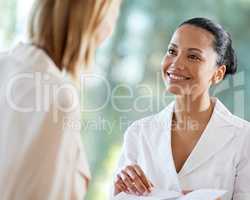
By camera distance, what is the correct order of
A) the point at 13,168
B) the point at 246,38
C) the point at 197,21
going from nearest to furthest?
the point at 13,168, the point at 197,21, the point at 246,38

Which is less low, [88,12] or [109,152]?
[88,12]

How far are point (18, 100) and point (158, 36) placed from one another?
145cm

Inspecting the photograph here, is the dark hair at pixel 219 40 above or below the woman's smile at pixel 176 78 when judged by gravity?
above

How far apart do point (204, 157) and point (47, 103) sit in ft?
3.22

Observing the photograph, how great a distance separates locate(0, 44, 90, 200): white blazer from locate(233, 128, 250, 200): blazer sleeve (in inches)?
36.1

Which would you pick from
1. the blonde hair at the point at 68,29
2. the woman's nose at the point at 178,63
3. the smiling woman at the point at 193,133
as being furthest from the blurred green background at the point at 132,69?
the blonde hair at the point at 68,29

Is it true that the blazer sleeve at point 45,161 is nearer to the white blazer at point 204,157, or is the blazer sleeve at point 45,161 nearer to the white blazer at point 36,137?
the white blazer at point 36,137

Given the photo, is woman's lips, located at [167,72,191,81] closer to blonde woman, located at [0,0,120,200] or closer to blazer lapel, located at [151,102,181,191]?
blazer lapel, located at [151,102,181,191]

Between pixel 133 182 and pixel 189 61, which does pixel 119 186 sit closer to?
pixel 133 182

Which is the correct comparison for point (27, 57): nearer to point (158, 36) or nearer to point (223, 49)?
point (223, 49)

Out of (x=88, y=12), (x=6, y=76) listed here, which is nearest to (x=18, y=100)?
(x=6, y=76)

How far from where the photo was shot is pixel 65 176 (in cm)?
90

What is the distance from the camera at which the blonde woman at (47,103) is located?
2.87 ft

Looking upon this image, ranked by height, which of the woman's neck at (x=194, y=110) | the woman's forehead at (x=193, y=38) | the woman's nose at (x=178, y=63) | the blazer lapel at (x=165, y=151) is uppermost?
the woman's forehead at (x=193, y=38)
